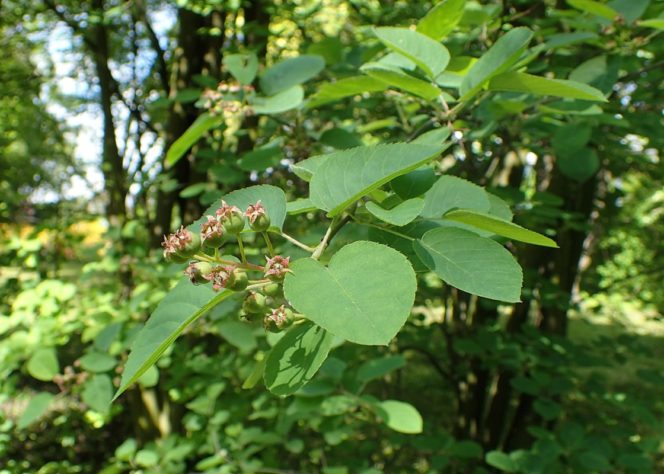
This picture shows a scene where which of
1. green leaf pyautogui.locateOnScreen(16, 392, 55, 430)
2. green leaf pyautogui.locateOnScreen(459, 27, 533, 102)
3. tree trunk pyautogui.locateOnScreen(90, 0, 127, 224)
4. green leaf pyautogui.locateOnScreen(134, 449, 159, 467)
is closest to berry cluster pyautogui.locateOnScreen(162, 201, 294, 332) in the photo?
green leaf pyautogui.locateOnScreen(459, 27, 533, 102)

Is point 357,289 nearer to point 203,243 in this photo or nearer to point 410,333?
point 203,243

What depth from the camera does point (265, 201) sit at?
696mm

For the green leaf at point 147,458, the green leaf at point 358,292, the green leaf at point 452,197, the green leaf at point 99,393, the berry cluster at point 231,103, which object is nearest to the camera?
the green leaf at point 358,292

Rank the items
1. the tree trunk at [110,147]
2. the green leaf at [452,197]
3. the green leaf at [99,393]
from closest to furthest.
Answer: the green leaf at [452,197] < the green leaf at [99,393] < the tree trunk at [110,147]

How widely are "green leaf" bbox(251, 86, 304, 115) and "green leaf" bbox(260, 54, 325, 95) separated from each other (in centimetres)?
4

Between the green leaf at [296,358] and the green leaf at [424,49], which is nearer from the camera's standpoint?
the green leaf at [296,358]

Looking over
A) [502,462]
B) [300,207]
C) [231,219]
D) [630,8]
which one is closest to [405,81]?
[300,207]

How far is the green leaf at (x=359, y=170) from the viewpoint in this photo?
0.60 m

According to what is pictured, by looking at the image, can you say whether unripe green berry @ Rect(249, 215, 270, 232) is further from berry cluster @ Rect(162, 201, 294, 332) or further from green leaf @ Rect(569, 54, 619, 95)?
green leaf @ Rect(569, 54, 619, 95)

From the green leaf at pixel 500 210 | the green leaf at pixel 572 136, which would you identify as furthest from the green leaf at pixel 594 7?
the green leaf at pixel 500 210

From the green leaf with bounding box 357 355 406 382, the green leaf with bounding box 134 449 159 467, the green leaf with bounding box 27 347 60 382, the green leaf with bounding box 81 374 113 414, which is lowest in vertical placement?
the green leaf with bounding box 134 449 159 467

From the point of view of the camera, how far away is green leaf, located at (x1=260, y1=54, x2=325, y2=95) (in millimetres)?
1302

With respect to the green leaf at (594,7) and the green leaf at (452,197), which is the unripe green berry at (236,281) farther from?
the green leaf at (594,7)

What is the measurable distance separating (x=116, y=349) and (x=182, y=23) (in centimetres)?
209
